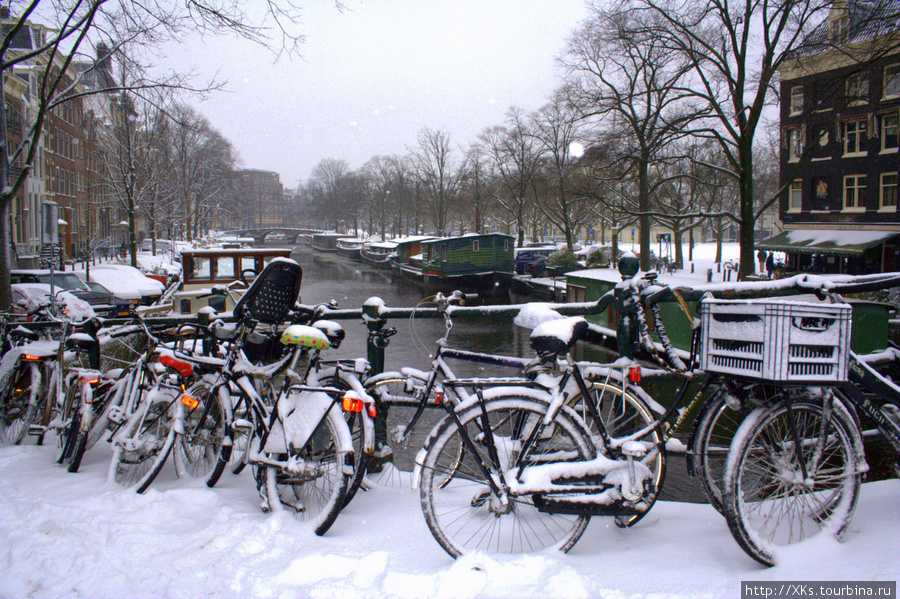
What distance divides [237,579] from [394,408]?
132 cm

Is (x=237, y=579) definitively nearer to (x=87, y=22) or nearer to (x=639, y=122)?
(x=87, y=22)

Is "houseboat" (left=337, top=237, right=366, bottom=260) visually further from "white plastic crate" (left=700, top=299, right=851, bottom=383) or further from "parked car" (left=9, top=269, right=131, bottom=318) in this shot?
"white plastic crate" (left=700, top=299, right=851, bottom=383)

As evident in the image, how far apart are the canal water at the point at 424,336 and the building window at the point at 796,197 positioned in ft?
54.4

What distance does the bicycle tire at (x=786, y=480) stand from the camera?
2283 mm

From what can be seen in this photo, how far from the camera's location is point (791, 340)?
2.16 meters

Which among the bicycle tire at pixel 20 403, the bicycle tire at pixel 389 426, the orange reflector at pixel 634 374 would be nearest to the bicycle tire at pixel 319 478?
the bicycle tire at pixel 389 426

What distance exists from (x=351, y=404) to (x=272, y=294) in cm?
106

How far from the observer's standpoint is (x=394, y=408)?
140 inches

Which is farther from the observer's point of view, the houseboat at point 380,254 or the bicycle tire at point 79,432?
the houseboat at point 380,254

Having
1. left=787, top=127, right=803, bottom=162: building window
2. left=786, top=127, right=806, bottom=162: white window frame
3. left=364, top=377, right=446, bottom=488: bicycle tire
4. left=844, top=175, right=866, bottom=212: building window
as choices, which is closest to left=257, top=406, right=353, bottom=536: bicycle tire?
left=364, top=377, right=446, bottom=488: bicycle tire

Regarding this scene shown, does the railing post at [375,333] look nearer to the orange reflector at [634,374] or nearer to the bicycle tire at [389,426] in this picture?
the bicycle tire at [389,426]

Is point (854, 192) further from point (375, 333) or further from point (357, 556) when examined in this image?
point (357, 556)

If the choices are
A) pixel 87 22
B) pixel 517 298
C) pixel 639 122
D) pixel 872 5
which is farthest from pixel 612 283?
pixel 517 298

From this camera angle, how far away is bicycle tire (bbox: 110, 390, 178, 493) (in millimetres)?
3570
